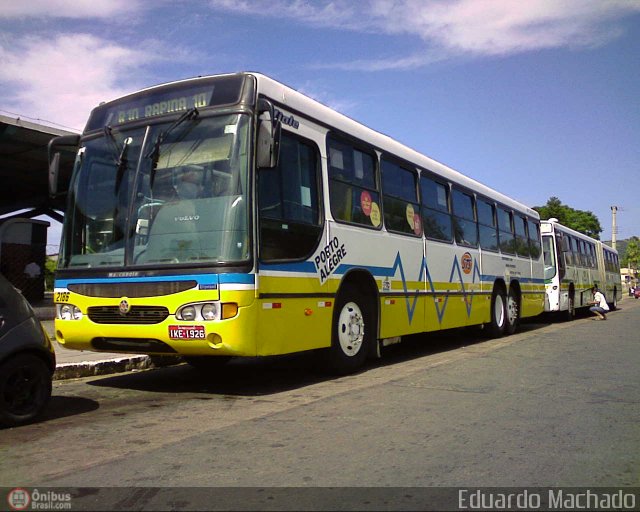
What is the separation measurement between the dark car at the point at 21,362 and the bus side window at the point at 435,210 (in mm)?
6353

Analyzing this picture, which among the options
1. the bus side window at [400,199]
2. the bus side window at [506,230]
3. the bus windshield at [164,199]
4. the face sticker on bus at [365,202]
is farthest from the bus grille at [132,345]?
the bus side window at [506,230]

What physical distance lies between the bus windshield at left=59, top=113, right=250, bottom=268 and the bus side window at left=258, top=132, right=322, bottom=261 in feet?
1.04

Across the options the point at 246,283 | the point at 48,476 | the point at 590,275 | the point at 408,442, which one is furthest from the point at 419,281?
the point at 590,275

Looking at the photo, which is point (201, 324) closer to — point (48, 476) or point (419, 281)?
point (48, 476)

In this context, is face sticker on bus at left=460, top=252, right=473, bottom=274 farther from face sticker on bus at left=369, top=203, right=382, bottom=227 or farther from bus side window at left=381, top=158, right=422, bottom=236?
face sticker on bus at left=369, top=203, right=382, bottom=227

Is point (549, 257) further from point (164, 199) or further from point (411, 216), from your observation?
point (164, 199)

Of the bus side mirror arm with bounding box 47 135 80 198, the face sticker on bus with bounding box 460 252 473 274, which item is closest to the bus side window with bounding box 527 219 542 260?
the face sticker on bus with bounding box 460 252 473 274

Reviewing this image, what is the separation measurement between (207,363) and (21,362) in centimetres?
346

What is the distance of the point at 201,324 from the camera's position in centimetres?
577

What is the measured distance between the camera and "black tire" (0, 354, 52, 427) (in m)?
4.91

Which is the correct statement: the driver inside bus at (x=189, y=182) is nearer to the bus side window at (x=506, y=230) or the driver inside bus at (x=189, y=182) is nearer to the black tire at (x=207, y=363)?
the black tire at (x=207, y=363)

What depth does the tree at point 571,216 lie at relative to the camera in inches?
2514

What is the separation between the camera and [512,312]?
46.6 feet

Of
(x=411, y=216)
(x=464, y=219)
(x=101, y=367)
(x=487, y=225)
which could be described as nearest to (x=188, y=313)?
(x=101, y=367)
